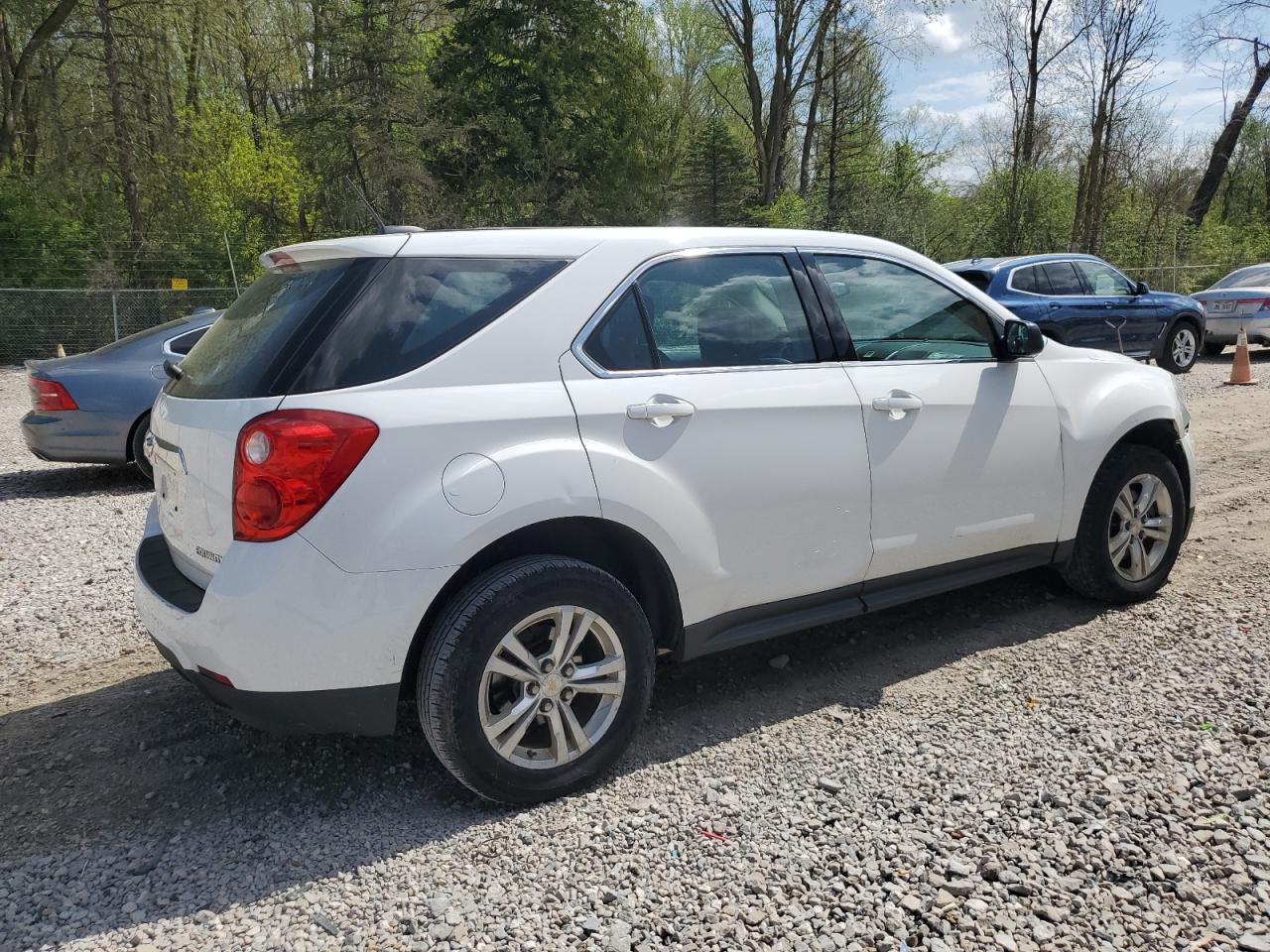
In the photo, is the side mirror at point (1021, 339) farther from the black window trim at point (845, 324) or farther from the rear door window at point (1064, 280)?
the rear door window at point (1064, 280)

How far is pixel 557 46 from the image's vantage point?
25391 millimetres

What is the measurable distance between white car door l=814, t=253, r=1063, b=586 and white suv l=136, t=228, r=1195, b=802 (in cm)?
1

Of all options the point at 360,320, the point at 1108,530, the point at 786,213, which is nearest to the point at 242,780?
the point at 360,320

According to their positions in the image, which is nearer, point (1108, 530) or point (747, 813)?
point (747, 813)

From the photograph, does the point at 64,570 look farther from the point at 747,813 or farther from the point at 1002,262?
the point at 1002,262

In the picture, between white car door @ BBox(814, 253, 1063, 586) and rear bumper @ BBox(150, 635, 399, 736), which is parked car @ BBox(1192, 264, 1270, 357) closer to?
white car door @ BBox(814, 253, 1063, 586)

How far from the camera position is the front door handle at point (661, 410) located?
3039 mm

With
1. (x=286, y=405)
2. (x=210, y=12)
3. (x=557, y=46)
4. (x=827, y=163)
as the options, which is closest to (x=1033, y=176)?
(x=827, y=163)

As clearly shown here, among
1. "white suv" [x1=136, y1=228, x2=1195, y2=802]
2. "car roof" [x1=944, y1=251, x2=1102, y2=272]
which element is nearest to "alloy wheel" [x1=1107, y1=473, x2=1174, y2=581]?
"white suv" [x1=136, y1=228, x2=1195, y2=802]

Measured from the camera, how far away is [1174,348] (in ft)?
46.4

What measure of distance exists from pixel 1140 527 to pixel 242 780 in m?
4.01

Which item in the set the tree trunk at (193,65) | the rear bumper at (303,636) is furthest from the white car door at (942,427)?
the tree trunk at (193,65)

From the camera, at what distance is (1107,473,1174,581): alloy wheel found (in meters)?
4.43

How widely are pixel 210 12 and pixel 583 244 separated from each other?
2536 cm
